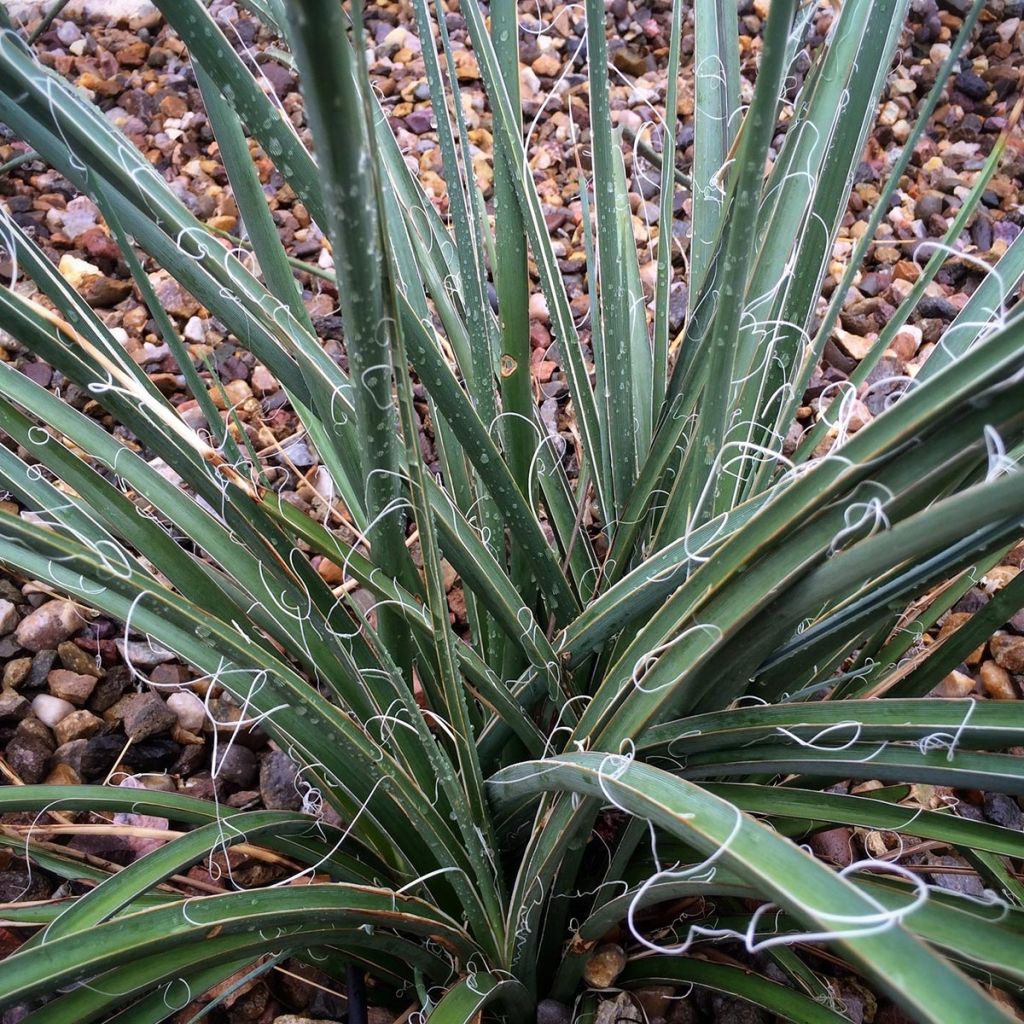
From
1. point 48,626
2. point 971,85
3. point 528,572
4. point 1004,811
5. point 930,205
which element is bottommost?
point 1004,811

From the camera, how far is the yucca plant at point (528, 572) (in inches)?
14.2

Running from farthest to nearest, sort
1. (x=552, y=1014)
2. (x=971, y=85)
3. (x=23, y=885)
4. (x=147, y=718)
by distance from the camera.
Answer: (x=971, y=85)
(x=147, y=718)
(x=23, y=885)
(x=552, y=1014)

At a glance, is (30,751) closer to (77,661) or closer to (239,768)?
(77,661)

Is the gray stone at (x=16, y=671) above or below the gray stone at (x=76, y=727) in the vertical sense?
above

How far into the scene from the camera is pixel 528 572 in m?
0.80

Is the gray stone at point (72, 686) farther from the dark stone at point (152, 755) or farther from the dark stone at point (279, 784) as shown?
the dark stone at point (279, 784)

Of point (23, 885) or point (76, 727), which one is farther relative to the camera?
point (76, 727)

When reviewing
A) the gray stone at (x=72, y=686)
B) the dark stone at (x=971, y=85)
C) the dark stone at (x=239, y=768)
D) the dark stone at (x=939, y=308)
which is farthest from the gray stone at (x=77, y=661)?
the dark stone at (x=971, y=85)

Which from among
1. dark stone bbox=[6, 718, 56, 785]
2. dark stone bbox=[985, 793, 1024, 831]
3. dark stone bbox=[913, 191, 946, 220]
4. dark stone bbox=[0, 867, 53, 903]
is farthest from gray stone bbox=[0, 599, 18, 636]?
dark stone bbox=[913, 191, 946, 220]

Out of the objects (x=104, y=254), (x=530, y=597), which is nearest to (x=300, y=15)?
(x=530, y=597)

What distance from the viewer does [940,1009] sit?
26 centimetres

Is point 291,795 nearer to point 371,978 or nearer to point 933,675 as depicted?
point 371,978

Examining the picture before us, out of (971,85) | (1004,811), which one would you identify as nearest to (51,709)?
(1004,811)

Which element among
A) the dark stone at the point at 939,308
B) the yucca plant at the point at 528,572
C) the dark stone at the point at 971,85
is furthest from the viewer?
the dark stone at the point at 971,85
